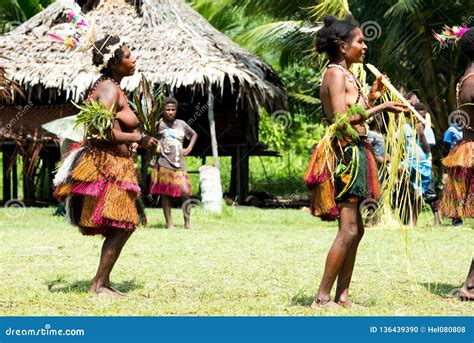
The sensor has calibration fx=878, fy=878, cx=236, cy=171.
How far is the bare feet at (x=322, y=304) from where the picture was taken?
5.02 m

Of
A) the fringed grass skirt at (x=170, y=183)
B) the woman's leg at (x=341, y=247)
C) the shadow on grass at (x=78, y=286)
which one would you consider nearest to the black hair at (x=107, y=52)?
the shadow on grass at (x=78, y=286)

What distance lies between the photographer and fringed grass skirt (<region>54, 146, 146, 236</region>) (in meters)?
5.52

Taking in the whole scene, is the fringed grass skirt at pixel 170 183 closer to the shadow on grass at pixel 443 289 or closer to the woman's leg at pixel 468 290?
the shadow on grass at pixel 443 289

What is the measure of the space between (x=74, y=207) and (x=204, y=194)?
26.3ft

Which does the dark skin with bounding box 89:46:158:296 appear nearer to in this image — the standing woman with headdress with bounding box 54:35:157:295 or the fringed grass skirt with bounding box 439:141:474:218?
the standing woman with headdress with bounding box 54:35:157:295

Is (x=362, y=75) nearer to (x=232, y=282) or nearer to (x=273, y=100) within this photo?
(x=232, y=282)

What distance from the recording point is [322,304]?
5.04 m

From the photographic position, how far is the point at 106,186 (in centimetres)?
555

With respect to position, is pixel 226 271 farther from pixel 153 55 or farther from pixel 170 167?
pixel 153 55

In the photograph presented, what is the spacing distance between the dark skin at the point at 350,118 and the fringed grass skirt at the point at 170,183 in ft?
18.3

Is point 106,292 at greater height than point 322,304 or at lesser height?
lesser

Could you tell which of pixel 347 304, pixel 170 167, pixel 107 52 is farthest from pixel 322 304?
pixel 170 167

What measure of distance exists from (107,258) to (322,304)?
1.45 metres
